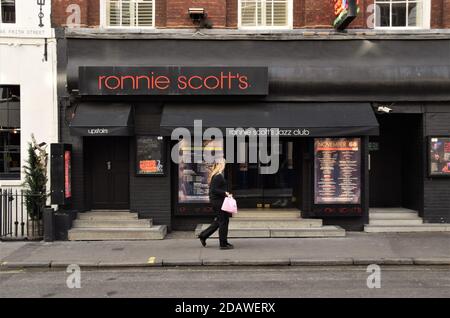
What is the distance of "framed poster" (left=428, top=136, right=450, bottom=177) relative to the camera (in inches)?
500

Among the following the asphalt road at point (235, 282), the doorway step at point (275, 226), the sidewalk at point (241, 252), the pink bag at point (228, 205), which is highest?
the pink bag at point (228, 205)

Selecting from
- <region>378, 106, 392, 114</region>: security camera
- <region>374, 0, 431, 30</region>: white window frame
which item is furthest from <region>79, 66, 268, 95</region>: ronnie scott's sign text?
<region>374, 0, 431, 30</region>: white window frame

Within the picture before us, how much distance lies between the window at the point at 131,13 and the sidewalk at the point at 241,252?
579 cm

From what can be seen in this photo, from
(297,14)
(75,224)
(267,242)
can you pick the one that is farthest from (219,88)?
(75,224)

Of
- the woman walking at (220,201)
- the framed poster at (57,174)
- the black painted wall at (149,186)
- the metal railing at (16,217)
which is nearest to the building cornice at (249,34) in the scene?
the black painted wall at (149,186)

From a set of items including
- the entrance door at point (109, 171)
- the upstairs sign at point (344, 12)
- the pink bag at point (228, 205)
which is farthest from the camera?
the entrance door at point (109, 171)

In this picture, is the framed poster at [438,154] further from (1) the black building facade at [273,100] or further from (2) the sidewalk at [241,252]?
(2) the sidewalk at [241,252]

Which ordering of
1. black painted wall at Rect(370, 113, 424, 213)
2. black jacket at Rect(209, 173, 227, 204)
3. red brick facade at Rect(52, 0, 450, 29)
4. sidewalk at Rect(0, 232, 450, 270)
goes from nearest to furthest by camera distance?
sidewalk at Rect(0, 232, 450, 270) → black jacket at Rect(209, 173, 227, 204) → red brick facade at Rect(52, 0, 450, 29) → black painted wall at Rect(370, 113, 424, 213)

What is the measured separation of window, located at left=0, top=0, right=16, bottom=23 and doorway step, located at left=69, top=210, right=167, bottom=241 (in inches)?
211

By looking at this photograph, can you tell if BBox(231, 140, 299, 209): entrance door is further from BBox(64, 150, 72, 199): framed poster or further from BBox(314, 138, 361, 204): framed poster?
BBox(64, 150, 72, 199): framed poster

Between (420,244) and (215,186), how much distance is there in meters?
4.69

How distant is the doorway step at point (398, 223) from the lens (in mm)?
12672

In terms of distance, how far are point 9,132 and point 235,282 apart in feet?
26.7

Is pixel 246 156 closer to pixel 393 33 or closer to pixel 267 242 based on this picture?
pixel 267 242
